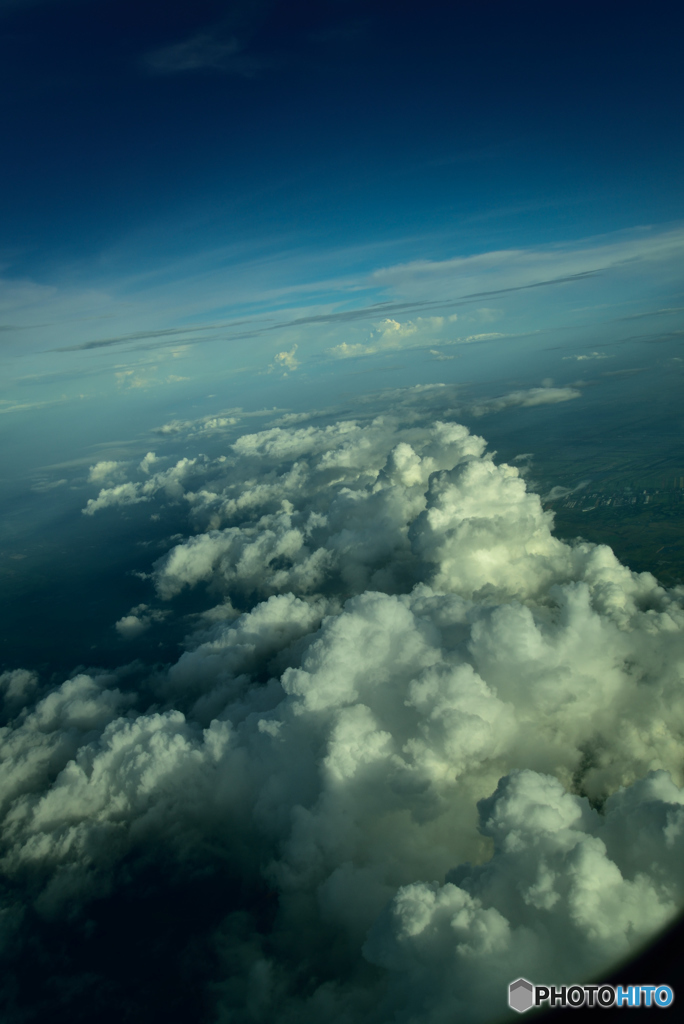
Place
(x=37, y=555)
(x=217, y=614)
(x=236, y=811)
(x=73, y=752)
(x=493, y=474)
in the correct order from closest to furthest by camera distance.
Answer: (x=236, y=811), (x=73, y=752), (x=493, y=474), (x=217, y=614), (x=37, y=555)

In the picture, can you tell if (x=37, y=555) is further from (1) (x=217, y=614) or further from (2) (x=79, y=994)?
(2) (x=79, y=994)

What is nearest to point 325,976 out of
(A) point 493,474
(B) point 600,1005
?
(B) point 600,1005
